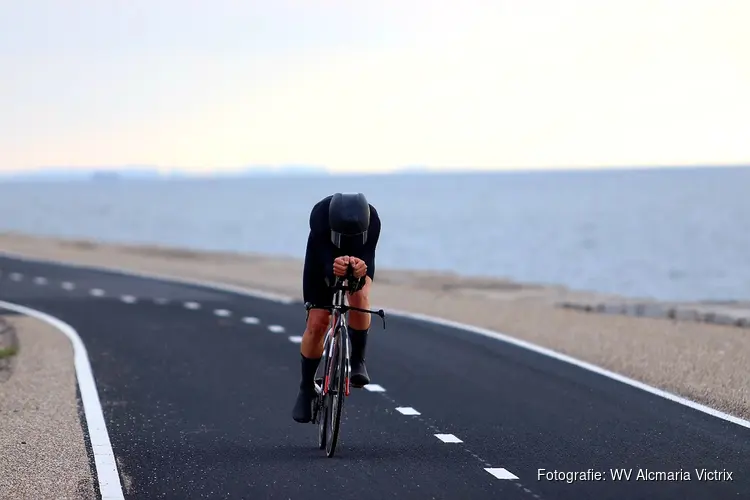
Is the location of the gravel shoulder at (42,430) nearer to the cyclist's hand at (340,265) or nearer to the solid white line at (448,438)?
the cyclist's hand at (340,265)

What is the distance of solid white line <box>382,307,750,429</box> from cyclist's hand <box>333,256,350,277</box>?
345 centimetres

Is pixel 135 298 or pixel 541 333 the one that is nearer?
pixel 541 333

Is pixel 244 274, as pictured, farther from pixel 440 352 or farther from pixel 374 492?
pixel 374 492

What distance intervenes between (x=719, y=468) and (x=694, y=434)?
4.11 feet

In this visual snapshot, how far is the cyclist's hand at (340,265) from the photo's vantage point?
816 cm

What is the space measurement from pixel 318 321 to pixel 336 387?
0.53 m

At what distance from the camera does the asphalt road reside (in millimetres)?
7715

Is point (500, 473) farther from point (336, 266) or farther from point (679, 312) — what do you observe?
point (679, 312)

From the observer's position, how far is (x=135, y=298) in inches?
908

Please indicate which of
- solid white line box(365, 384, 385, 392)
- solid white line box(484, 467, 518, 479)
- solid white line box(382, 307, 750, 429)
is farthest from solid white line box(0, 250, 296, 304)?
solid white line box(484, 467, 518, 479)

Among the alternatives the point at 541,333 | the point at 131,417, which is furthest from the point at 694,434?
the point at 541,333

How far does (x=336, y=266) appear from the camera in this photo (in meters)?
8.16

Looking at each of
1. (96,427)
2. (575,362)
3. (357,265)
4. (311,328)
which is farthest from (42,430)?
(575,362)

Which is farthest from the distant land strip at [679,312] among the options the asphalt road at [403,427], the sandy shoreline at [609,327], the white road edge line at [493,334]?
the asphalt road at [403,427]
